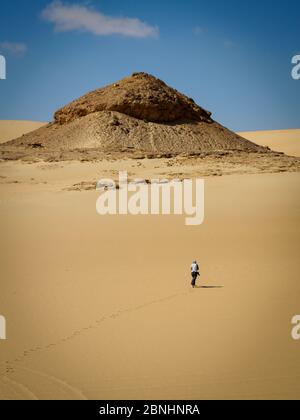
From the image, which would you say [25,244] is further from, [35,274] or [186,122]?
[186,122]

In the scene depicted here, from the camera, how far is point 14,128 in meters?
93.7

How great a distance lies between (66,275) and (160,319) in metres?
3.40

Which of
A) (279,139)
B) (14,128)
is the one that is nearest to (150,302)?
(279,139)

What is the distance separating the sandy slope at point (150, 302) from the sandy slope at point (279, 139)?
53.9m

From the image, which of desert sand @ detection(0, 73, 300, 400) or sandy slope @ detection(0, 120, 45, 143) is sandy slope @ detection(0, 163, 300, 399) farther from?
sandy slope @ detection(0, 120, 45, 143)

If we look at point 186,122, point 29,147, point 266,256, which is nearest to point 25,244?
point 266,256

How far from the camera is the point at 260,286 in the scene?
10141 millimetres

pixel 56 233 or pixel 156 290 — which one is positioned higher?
pixel 56 233

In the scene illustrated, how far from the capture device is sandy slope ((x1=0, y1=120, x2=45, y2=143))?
85.1 metres

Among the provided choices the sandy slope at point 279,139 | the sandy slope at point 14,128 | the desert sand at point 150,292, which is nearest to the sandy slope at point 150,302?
the desert sand at point 150,292

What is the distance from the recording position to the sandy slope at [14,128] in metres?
85.1

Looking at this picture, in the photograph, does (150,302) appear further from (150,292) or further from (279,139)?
(279,139)

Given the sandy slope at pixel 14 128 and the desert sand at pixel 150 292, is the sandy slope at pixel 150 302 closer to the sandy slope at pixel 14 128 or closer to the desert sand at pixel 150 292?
the desert sand at pixel 150 292

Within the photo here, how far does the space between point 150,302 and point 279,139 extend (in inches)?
3002
